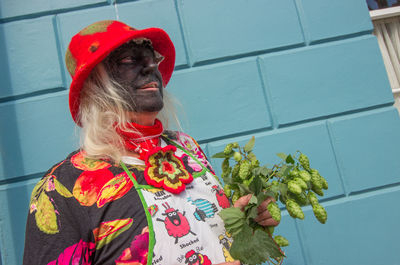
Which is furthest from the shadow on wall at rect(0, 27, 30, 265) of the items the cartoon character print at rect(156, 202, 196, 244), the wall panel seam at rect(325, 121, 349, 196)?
the wall panel seam at rect(325, 121, 349, 196)

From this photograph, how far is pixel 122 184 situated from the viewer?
3.21 ft

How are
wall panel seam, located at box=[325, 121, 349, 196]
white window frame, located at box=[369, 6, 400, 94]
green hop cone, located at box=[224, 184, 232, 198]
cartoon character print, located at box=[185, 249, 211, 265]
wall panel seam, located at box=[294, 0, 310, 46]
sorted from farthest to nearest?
white window frame, located at box=[369, 6, 400, 94], wall panel seam, located at box=[294, 0, 310, 46], wall panel seam, located at box=[325, 121, 349, 196], green hop cone, located at box=[224, 184, 232, 198], cartoon character print, located at box=[185, 249, 211, 265]

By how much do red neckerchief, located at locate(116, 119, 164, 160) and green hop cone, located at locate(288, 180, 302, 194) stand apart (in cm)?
54

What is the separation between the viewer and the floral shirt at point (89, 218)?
834mm

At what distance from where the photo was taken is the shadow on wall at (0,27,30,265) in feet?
5.53

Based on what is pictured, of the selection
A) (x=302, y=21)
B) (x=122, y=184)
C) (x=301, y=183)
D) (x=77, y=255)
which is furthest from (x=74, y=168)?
(x=302, y=21)

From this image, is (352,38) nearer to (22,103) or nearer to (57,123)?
(57,123)

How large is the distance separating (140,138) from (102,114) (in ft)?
0.58

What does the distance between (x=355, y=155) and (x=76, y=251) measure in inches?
73.6

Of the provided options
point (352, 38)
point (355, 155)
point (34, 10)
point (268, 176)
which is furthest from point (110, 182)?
point (352, 38)

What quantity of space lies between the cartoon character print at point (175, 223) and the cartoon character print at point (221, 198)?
181 millimetres

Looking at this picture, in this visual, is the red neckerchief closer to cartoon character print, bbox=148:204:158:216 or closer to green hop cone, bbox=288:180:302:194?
cartoon character print, bbox=148:204:158:216

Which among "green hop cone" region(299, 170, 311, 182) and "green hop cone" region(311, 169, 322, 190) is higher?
"green hop cone" region(299, 170, 311, 182)

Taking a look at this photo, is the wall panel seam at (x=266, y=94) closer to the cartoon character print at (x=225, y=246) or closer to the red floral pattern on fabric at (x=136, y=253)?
the cartoon character print at (x=225, y=246)
